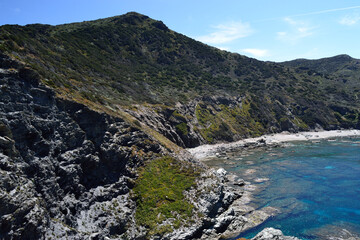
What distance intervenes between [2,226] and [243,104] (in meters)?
111

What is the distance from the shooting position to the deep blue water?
31.2 m

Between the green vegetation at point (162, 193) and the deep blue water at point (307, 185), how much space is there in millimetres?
9404

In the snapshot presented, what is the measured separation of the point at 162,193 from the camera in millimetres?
33812

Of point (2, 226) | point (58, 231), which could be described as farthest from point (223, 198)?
point (2, 226)

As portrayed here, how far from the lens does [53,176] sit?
88.4 feet

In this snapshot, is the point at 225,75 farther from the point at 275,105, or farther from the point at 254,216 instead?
the point at 254,216

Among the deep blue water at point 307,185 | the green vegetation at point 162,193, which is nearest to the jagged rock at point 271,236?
the deep blue water at point 307,185

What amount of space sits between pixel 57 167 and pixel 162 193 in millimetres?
14947

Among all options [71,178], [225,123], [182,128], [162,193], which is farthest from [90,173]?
[225,123]

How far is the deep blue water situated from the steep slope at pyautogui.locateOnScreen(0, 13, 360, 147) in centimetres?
2313

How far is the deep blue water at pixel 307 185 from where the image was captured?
103 ft

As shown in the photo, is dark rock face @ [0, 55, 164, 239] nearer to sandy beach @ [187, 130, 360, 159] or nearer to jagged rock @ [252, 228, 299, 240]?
jagged rock @ [252, 228, 299, 240]

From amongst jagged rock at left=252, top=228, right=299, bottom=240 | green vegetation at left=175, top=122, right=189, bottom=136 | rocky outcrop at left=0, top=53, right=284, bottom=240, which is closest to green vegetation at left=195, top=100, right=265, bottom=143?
green vegetation at left=175, top=122, right=189, bottom=136

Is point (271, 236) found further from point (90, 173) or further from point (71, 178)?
point (71, 178)
